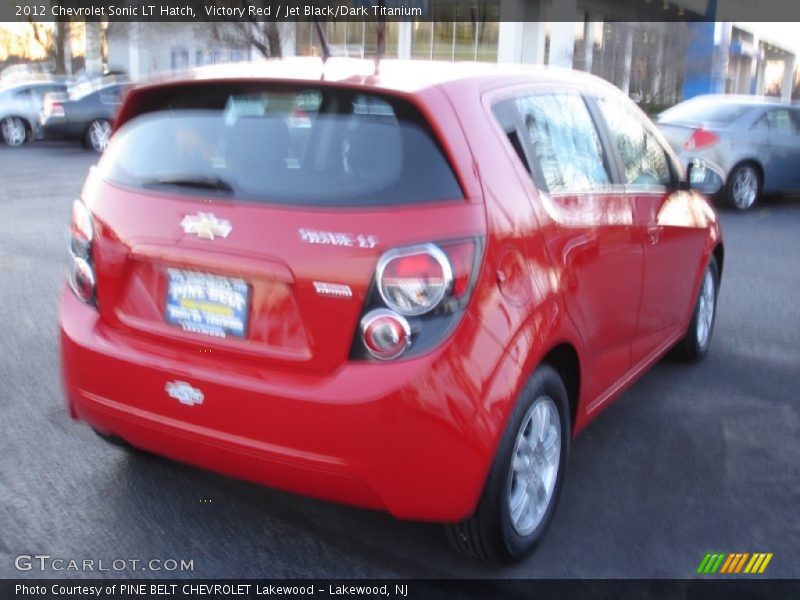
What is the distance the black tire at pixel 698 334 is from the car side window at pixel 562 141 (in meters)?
1.67

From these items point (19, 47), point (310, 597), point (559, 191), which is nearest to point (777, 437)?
point (559, 191)

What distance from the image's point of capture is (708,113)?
42.6ft

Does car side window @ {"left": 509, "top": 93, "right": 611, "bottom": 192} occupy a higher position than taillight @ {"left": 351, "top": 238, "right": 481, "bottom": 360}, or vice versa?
car side window @ {"left": 509, "top": 93, "right": 611, "bottom": 192}

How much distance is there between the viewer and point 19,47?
49.9 meters

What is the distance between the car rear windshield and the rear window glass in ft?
34.5

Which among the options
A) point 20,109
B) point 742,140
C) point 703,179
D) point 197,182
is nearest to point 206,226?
point 197,182

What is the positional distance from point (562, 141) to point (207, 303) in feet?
5.27

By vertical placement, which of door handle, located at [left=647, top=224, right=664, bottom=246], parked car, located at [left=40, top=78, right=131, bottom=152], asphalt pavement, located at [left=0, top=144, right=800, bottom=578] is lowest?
parked car, located at [left=40, top=78, right=131, bottom=152]

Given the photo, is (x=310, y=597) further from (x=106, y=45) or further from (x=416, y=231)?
(x=106, y=45)

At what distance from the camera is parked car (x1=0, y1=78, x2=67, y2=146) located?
21.3 meters

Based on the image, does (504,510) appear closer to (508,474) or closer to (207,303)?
(508,474)

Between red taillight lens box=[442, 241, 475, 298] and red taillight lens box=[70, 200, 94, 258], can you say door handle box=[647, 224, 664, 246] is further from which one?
red taillight lens box=[70, 200, 94, 258]

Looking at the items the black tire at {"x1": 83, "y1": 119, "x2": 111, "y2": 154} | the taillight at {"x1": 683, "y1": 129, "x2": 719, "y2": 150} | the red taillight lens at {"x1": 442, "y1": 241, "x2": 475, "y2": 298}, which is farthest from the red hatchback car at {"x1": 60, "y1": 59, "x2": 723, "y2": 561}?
the black tire at {"x1": 83, "y1": 119, "x2": 111, "y2": 154}

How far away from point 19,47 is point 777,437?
5233 centimetres
